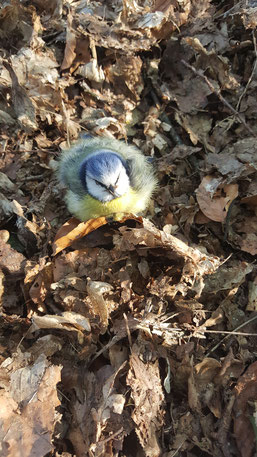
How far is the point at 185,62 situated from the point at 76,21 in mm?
1271

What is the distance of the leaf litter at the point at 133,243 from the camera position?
2447 millimetres

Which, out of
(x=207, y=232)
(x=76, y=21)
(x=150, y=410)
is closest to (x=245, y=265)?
(x=207, y=232)

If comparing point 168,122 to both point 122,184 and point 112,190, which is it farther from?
point 112,190

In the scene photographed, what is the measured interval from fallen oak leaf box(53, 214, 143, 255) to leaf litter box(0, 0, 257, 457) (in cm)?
1

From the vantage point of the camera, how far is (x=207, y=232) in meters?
3.30

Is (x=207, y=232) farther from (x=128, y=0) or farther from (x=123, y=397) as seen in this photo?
(x=128, y=0)

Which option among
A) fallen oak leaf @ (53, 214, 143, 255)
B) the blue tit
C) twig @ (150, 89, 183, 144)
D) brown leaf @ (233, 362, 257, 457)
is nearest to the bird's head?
the blue tit

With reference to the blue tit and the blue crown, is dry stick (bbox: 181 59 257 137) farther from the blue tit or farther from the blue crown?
the blue crown

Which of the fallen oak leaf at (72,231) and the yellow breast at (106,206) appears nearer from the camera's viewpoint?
the fallen oak leaf at (72,231)

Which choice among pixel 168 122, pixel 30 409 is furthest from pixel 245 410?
pixel 168 122

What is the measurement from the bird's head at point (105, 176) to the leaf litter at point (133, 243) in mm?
258

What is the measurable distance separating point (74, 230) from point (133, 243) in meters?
0.52

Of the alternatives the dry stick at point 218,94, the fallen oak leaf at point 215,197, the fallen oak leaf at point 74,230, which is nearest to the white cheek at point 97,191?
the fallen oak leaf at point 74,230

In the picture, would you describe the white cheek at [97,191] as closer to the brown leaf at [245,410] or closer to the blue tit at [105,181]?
the blue tit at [105,181]
